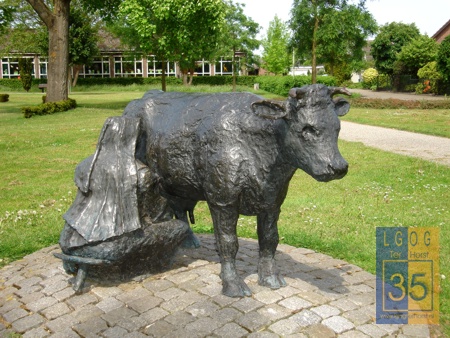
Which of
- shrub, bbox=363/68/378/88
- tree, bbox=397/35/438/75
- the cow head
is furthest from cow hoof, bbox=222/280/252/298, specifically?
shrub, bbox=363/68/378/88

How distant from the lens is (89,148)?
1387cm

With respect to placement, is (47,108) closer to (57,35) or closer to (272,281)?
(57,35)

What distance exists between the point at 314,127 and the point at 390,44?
52.0 meters

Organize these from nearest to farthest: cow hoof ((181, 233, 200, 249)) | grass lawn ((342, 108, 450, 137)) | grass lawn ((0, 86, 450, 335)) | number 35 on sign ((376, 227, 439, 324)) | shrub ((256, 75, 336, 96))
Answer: number 35 on sign ((376, 227, 439, 324)) → cow hoof ((181, 233, 200, 249)) → grass lawn ((0, 86, 450, 335)) → grass lawn ((342, 108, 450, 137)) → shrub ((256, 75, 336, 96))

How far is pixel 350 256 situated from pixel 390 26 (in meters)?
53.1

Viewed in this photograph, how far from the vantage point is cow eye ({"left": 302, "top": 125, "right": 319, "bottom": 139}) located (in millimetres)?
3648

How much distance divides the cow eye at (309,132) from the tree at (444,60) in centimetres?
3529

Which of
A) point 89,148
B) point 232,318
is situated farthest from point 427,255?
point 89,148

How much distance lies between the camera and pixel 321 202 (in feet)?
27.8

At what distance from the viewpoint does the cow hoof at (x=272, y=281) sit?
457 centimetres

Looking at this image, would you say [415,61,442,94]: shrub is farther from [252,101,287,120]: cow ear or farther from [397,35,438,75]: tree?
[252,101,287,120]: cow ear

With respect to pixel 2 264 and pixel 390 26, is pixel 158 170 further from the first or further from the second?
pixel 390 26

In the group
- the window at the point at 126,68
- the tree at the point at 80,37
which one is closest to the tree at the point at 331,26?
the tree at the point at 80,37

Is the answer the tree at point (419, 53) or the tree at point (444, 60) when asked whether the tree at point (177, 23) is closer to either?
the tree at point (444, 60)
